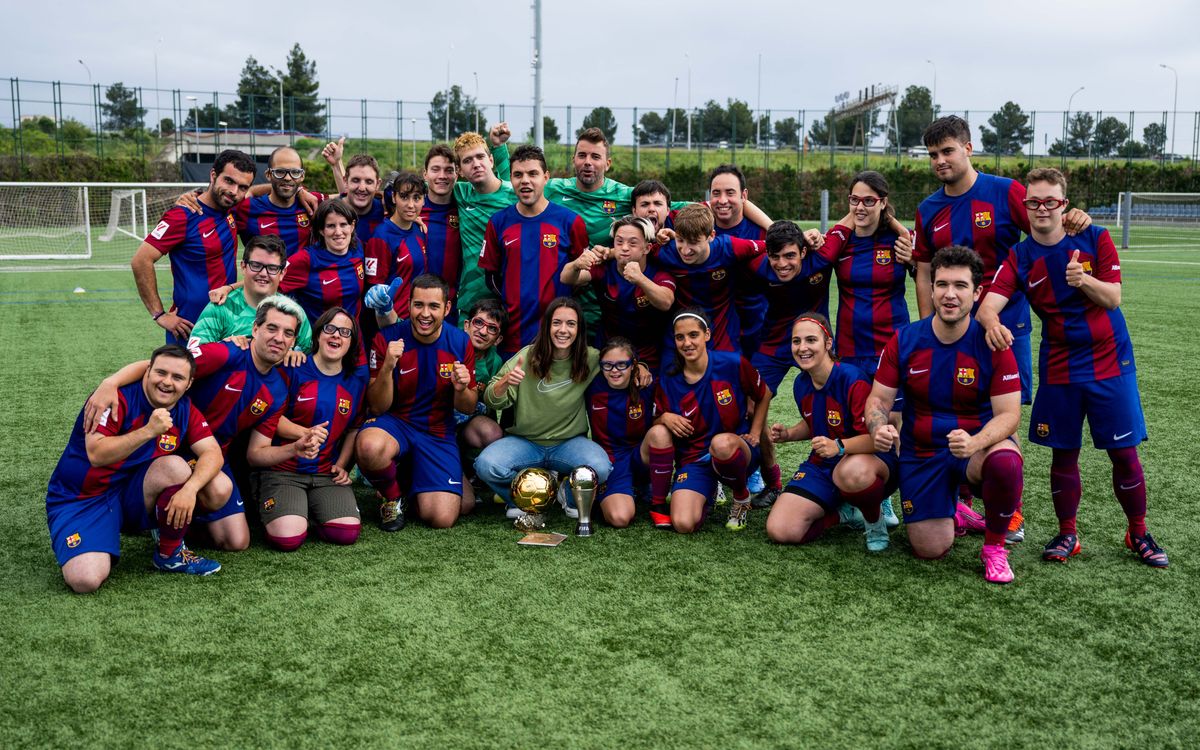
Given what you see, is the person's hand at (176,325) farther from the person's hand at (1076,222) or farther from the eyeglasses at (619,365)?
the person's hand at (1076,222)

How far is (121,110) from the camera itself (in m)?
40.8

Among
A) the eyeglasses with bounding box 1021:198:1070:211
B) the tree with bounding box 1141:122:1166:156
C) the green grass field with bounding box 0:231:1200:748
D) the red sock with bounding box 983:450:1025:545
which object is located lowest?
the green grass field with bounding box 0:231:1200:748

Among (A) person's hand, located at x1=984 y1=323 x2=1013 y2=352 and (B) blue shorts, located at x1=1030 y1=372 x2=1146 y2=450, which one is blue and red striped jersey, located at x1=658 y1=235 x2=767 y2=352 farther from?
(B) blue shorts, located at x1=1030 y1=372 x2=1146 y2=450

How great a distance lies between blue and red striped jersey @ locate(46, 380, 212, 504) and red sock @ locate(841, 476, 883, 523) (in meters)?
2.85

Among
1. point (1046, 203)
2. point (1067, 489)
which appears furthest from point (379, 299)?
point (1067, 489)

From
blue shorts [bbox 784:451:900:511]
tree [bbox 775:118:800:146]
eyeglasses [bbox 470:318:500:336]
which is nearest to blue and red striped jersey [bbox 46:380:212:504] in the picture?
eyeglasses [bbox 470:318:500:336]

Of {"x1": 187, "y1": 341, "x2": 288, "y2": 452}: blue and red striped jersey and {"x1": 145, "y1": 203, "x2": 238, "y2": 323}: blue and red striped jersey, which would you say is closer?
{"x1": 187, "y1": 341, "x2": 288, "y2": 452}: blue and red striped jersey

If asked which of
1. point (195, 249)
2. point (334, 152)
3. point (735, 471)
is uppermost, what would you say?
point (334, 152)

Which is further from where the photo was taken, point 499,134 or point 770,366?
point 499,134

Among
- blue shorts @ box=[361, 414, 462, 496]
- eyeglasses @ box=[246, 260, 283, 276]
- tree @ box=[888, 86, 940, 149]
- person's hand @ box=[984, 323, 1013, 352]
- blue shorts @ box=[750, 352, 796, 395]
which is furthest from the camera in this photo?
tree @ box=[888, 86, 940, 149]

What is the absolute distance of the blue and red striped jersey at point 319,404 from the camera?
4523mm

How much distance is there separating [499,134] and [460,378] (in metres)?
1.77

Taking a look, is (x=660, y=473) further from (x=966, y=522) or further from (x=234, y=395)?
(x=234, y=395)

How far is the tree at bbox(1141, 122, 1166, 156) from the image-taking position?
44.6 m
